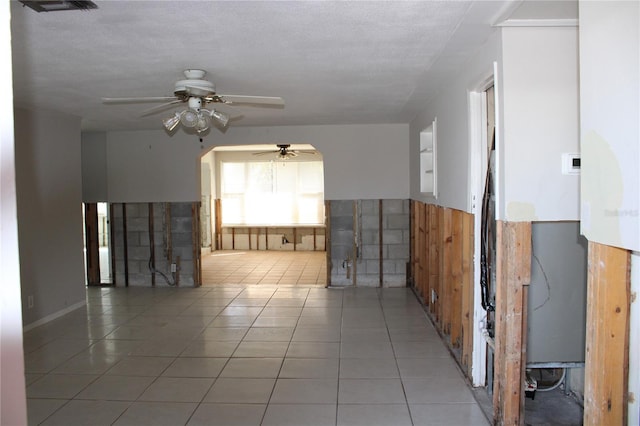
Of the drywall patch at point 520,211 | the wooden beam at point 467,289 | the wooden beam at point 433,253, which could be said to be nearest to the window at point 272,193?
the wooden beam at point 433,253

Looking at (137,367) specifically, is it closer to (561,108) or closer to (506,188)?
(506,188)

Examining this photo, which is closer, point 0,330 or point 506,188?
point 0,330

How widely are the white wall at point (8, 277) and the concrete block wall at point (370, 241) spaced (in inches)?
245

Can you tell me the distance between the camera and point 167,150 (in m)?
7.13

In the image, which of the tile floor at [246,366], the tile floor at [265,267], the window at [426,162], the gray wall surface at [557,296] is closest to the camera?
the gray wall surface at [557,296]

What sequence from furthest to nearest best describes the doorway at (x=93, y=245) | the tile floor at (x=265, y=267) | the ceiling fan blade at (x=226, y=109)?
the tile floor at (x=265, y=267) < the doorway at (x=93, y=245) < the ceiling fan blade at (x=226, y=109)

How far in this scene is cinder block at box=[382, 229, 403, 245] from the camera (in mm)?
6867

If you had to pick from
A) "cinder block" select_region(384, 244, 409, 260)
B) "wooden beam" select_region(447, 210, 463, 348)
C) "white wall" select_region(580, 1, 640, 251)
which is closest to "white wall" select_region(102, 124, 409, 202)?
"cinder block" select_region(384, 244, 409, 260)

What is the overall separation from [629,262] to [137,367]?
140 inches

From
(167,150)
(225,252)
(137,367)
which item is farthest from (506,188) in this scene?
(225,252)

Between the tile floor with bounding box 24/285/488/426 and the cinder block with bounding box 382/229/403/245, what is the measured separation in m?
1.11

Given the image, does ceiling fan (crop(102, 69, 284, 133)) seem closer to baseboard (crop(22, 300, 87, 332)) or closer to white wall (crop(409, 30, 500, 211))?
white wall (crop(409, 30, 500, 211))

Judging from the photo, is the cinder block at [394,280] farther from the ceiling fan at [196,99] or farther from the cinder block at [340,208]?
the ceiling fan at [196,99]

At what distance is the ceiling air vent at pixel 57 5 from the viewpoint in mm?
2270
